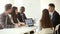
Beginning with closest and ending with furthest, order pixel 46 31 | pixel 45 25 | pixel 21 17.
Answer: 1. pixel 46 31
2. pixel 45 25
3. pixel 21 17

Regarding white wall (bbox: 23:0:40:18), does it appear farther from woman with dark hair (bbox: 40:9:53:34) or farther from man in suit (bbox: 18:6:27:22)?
woman with dark hair (bbox: 40:9:53:34)

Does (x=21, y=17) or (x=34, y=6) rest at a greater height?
(x=34, y=6)

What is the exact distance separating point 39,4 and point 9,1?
3.89 feet

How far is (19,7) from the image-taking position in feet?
17.4

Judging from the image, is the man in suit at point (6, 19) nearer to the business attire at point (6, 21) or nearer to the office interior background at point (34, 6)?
the business attire at point (6, 21)

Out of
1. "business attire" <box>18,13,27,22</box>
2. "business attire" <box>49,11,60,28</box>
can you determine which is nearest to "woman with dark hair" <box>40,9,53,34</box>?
"business attire" <box>49,11,60,28</box>

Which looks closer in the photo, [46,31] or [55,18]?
[46,31]

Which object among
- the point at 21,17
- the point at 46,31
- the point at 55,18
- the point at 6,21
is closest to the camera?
the point at 46,31

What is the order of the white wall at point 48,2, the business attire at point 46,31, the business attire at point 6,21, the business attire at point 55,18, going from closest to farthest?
the business attire at point 46,31 < the business attire at point 6,21 < the business attire at point 55,18 < the white wall at point 48,2

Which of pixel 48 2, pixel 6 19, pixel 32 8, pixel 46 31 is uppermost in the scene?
pixel 48 2

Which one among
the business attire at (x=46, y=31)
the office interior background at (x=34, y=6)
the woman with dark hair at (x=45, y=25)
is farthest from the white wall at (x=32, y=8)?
the business attire at (x=46, y=31)

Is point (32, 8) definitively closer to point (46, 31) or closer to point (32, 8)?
point (32, 8)

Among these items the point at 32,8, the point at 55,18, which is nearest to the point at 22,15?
the point at 32,8

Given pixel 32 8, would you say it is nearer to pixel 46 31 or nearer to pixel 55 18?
pixel 55 18
